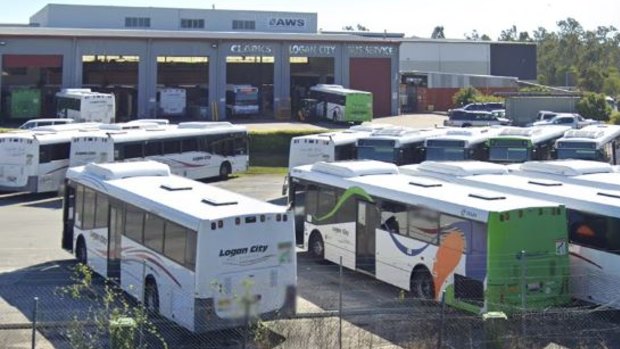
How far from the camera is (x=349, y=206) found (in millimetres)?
19922

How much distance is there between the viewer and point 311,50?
212 ft

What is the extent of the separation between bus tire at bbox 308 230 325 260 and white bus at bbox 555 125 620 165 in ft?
36.7

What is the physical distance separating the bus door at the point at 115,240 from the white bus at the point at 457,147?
14.4 m

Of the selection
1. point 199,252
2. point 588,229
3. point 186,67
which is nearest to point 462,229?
point 588,229

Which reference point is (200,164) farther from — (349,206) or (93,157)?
(349,206)

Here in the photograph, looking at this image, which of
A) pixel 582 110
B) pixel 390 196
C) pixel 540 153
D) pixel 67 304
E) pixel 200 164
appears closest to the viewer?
pixel 67 304

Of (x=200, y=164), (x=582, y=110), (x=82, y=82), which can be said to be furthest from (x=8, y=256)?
(x=582, y=110)

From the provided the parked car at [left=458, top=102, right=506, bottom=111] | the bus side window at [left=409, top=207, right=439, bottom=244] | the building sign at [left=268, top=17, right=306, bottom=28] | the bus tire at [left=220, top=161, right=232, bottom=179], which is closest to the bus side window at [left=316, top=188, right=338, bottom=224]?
the bus side window at [left=409, top=207, right=439, bottom=244]

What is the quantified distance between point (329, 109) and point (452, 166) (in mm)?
40339

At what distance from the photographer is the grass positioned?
4134 cm

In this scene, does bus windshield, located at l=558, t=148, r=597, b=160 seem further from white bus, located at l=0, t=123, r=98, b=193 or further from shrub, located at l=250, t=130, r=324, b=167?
shrub, located at l=250, t=130, r=324, b=167

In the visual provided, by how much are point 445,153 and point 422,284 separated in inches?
512

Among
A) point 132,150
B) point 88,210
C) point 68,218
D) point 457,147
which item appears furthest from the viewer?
point 132,150

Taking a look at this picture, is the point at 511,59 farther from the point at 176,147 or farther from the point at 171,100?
the point at 176,147
